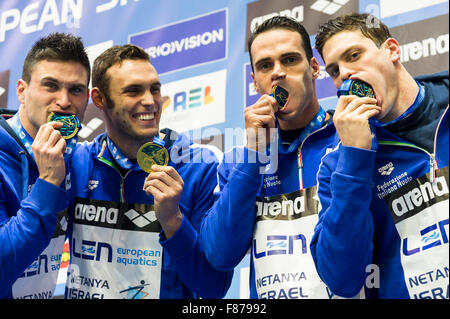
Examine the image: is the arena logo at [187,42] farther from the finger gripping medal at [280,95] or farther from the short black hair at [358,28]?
the short black hair at [358,28]

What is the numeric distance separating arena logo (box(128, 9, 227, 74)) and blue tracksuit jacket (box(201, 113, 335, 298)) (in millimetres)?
1267

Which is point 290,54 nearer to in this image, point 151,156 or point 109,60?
point 151,156

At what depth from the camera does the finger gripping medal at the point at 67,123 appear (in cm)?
273

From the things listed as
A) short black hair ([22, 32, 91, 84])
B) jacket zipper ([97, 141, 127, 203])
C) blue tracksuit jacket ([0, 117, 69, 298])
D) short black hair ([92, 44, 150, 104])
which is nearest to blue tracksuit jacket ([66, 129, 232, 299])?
jacket zipper ([97, 141, 127, 203])

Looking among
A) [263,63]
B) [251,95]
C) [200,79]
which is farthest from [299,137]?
[200,79]

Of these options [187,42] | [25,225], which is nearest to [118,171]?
[25,225]

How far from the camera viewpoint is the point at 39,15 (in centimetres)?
438

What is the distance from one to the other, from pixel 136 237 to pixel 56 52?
1.02 metres

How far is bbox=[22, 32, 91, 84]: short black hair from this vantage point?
2.95m

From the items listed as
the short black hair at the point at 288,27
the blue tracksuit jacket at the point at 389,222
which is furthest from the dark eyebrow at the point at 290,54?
the blue tracksuit jacket at the point at 389,222

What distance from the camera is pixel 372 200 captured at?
2.25 metres

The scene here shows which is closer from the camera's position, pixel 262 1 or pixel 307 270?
pixel 307 270

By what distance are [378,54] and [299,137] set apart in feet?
1.60
